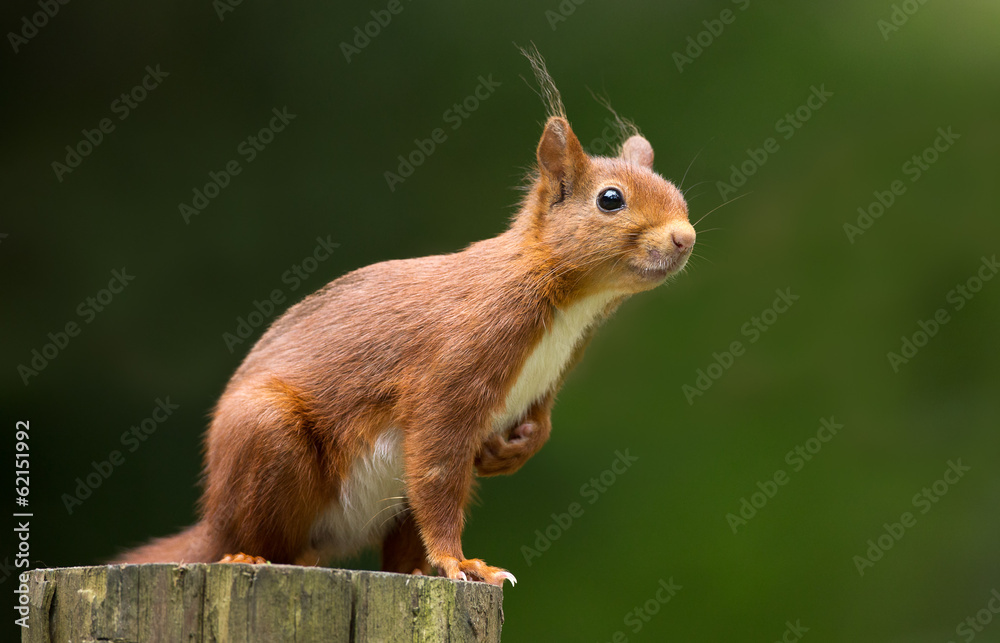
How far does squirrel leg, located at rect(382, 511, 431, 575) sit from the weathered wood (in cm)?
107

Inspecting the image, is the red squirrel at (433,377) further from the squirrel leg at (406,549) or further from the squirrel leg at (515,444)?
the squirrel leg at (406,549)

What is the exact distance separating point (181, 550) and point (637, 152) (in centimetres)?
238

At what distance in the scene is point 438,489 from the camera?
327cm

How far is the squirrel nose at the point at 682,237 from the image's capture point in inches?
128

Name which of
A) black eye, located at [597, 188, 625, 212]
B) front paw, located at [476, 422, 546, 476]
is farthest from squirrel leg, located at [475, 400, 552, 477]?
black eye, located at [597, 188, 625, 212]

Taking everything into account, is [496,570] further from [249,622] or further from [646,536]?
[646,536]

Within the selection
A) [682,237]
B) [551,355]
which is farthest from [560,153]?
[551,355]

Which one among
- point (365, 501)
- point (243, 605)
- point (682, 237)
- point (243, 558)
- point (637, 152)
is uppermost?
point (637, 152)

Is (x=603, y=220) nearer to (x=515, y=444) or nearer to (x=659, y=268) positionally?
(x=659, y=268)

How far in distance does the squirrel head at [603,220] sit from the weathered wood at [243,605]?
1261 millimetres

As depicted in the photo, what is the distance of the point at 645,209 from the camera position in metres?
3.37

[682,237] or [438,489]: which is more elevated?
[682,237]

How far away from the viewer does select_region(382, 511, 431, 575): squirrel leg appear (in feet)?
12.4

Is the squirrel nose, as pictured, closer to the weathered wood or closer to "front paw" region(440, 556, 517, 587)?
"front paw" region(440, 556, 517, 587)
